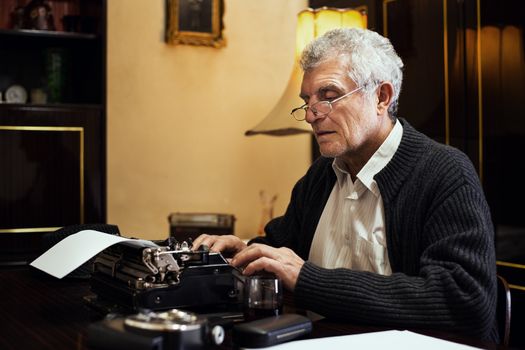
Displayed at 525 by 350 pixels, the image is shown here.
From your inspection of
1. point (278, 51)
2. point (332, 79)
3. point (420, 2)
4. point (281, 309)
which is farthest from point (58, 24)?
point (281, 309)

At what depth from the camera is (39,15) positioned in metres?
3.64

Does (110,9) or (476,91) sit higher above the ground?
(110,9)

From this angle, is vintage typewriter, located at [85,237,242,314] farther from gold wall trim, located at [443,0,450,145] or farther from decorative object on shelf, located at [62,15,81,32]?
decorative object on shelf, located at [62,15,81,32]

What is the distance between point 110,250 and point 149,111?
2.65 meters

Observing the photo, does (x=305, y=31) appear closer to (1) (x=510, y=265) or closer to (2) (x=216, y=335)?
(1) (x=510, y=265)

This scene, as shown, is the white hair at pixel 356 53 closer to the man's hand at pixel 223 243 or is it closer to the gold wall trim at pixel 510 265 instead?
the man's hand at pixel 223 243

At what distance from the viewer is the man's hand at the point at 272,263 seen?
1.53 meters

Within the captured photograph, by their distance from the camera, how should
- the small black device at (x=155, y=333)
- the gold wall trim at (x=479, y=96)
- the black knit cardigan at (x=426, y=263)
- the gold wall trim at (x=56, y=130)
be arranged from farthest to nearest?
1. the gold wall trim at (x=56, y=130)
2. the gold wall trim at (x=479, y=96)
3. the black knit cardigan at (x=426, y=263)
4. the small black device at (x=155, y=333)

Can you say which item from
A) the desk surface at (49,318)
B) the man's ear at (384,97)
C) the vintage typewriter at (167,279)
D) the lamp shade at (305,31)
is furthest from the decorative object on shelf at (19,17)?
the vintage typewriter at (167,279)

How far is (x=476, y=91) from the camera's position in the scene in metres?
3.34

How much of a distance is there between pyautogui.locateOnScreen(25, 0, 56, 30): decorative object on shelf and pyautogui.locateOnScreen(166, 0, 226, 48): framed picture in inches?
28.4

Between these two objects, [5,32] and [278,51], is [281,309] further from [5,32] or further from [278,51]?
[278,51]

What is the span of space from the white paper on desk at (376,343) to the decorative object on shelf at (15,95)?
2.89 metres

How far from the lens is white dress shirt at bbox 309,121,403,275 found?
6.02 feet
